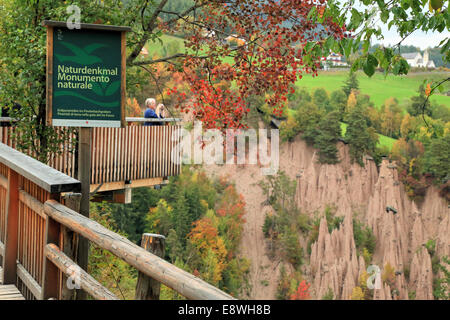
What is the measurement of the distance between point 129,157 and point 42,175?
7483 mm

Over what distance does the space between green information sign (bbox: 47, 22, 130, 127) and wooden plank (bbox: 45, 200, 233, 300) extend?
38.6 inches

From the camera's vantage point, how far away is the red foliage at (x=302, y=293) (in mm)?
48234

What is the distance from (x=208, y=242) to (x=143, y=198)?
21.4 feet

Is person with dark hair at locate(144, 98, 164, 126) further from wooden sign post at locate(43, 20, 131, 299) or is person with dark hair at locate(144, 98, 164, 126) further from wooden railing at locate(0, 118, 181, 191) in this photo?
wooden sign post at locate(43, 20, 131, 299)

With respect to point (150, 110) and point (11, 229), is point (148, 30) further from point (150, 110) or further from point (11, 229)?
point (11, 229)

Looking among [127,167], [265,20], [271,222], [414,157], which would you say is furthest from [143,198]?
[265,20]

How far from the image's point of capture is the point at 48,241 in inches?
148

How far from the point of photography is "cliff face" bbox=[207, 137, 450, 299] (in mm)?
51000

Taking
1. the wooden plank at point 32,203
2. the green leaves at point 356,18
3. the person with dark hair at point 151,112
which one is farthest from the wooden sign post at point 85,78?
the person with dark hair at point 151,112

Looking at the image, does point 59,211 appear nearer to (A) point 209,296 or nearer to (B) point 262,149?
(A) point 209,296

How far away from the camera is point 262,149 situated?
235ft

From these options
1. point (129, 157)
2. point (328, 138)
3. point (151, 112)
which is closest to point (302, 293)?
point (328, 138)

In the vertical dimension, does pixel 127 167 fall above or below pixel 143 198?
above

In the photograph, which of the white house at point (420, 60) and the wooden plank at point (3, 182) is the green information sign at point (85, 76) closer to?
the wooden plank at point (3, 182)
